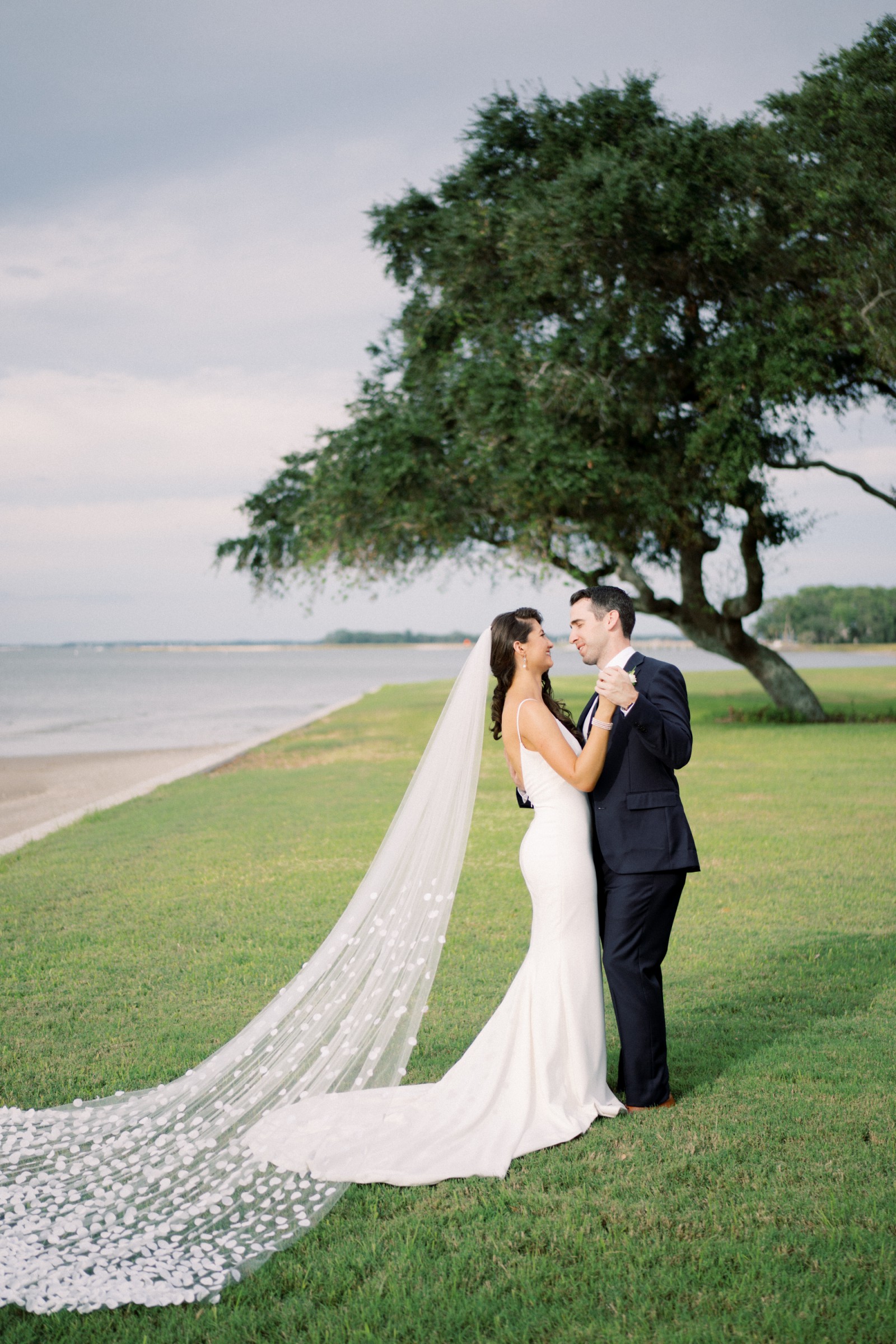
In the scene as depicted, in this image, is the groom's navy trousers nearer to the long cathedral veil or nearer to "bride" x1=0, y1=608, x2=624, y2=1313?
"bride" x1=0, y1=608, x2=624, y2=1313

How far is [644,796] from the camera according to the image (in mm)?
4391

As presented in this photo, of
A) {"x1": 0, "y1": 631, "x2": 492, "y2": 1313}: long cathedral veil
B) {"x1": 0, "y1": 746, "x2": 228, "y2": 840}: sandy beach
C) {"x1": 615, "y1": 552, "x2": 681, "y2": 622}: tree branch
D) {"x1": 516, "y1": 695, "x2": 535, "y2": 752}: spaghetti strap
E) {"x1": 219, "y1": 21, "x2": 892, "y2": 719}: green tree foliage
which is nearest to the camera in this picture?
{"x1": 0, "y1": 631, "x2": 492, "y2": 1313}: long cathedral veil

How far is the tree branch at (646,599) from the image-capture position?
23.1m

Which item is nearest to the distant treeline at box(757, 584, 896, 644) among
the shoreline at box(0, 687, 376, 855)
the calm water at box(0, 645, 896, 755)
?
the calm water at box(0, 645, 896, 755)

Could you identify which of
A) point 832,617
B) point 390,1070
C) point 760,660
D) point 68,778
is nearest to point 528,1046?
point 390,1070

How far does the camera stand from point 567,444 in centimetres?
1873

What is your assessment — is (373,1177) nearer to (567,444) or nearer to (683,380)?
(567,444)

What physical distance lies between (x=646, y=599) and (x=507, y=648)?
759 inches

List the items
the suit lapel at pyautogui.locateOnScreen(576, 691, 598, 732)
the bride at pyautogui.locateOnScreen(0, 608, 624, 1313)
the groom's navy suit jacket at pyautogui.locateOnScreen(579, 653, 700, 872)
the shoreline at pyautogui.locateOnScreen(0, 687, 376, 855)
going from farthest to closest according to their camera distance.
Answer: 1. the shoreline at pyautogui.locateOnScreen(0, 687, 376, 855)
2. the suit lapel at pyautogui.locateOnScreen(576, 691, 598, 732)
3. the groom's navy suit jacket at pyautogui.locateOnScreen(579, 653, 700, 872)
4. the bride at pyautogui.locateOnScreen(0, 608, 624, 1313)

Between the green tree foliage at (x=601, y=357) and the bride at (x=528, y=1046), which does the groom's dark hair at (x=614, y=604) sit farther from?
the green tree foliage at (x=601, y=357)

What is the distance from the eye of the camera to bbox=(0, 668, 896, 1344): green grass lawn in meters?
3.08

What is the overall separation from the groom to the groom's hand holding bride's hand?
292mm

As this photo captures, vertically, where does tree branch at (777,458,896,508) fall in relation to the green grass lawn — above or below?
above

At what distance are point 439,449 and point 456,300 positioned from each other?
10.6 feet
